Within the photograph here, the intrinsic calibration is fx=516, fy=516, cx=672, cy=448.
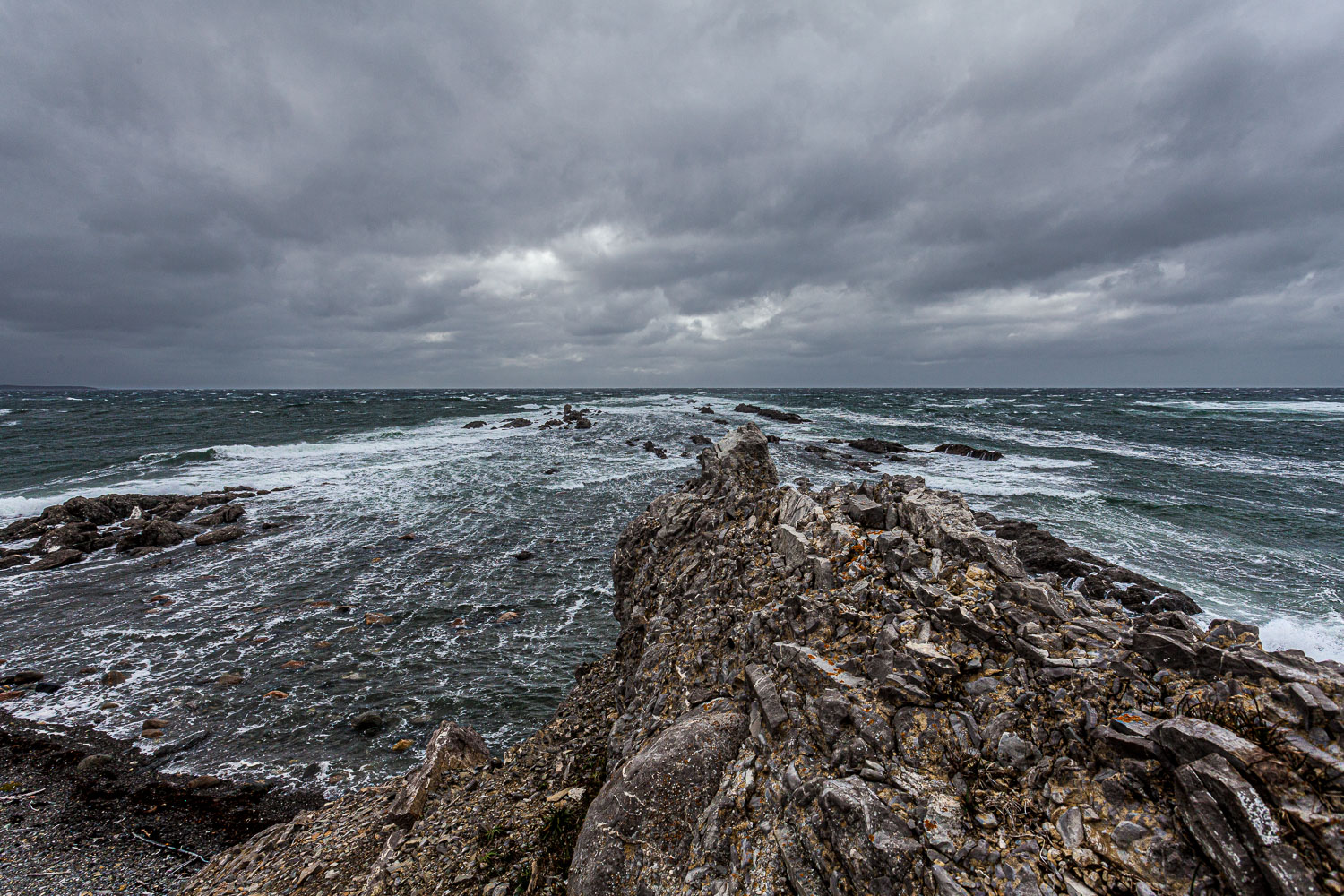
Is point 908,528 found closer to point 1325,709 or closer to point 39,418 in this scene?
point 1325,709

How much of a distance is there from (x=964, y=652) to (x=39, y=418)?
112071mm

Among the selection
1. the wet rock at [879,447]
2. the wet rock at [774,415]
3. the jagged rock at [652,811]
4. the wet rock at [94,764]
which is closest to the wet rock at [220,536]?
the wet rock at [94,764]

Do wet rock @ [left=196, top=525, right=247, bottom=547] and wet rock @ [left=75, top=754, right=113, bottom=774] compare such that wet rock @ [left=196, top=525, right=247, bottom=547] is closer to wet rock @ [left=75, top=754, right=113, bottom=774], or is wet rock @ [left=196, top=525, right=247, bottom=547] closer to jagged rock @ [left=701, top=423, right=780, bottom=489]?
wet rock @ [left=75, top=754, right=113, bottom=774]

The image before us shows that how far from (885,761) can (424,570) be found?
17.7 metres

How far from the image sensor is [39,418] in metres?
71.2

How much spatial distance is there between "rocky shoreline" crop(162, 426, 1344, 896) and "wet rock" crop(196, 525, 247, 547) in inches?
740

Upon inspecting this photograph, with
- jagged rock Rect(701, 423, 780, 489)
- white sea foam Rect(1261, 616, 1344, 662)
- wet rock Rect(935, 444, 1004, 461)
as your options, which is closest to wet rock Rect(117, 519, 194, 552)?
jagged rock Rect(701, 423, 780, 489)

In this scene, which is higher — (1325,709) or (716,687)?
(1325,709)

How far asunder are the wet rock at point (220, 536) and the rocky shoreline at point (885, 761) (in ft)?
61.7

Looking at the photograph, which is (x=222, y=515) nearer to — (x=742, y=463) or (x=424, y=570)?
(x=424, y=570)

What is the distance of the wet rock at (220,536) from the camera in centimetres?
2111

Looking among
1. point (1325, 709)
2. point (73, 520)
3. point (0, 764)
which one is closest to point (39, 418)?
point (73, 520)

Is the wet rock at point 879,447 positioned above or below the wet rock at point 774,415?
below

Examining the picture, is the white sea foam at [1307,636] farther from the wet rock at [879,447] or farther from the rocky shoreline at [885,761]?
the wet rock at [879,447]
